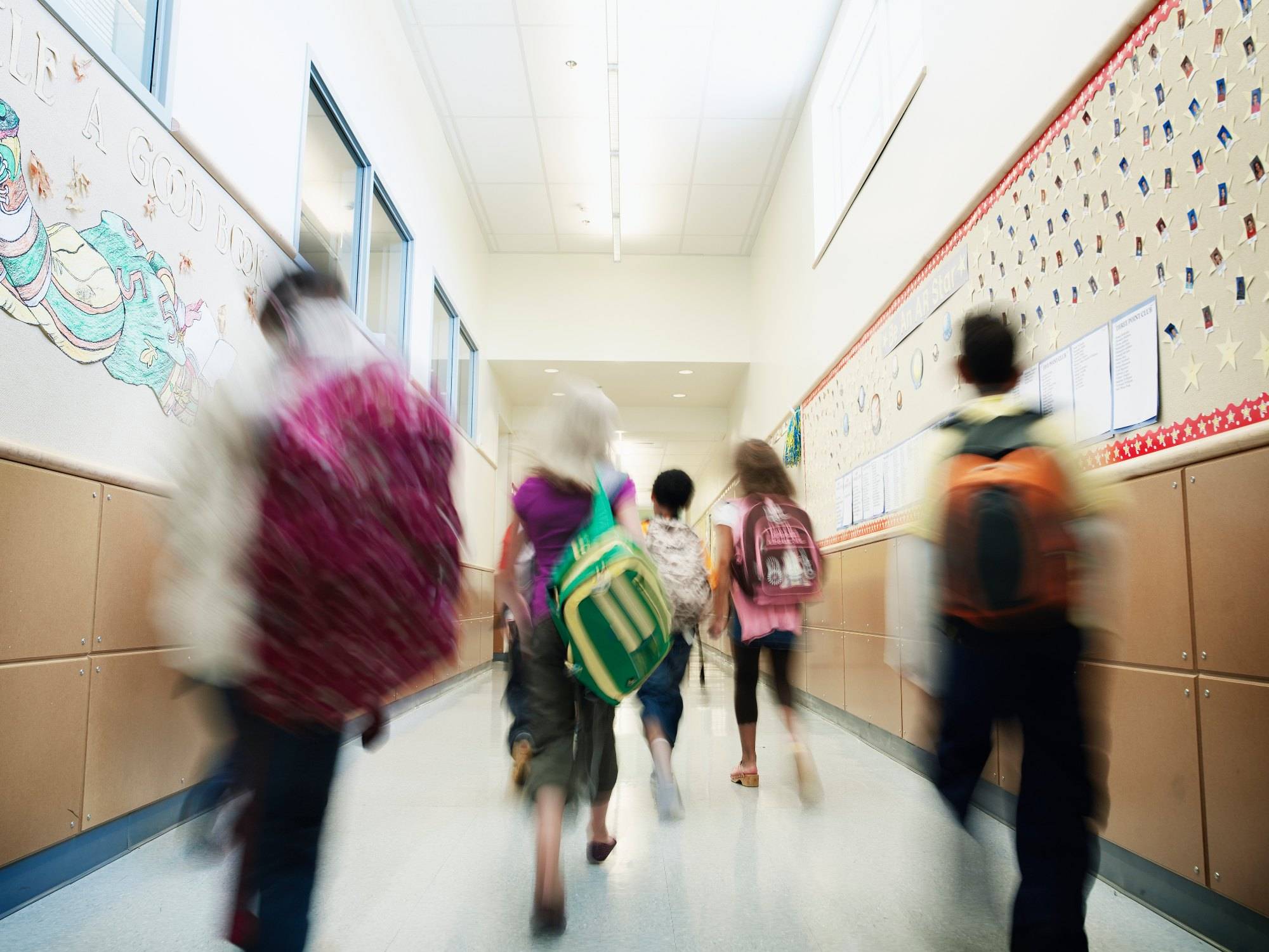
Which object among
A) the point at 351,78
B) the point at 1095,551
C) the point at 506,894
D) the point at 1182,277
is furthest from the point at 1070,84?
the point at 351,78

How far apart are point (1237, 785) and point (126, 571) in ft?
9.14

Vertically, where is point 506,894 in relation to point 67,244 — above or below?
below

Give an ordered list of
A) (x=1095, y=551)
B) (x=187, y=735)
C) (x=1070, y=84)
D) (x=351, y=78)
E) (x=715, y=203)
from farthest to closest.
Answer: (x=715, y=203), (x=351, y=78), (x=187, y=735), (x=1070, y=84), (x=1095, y=551)

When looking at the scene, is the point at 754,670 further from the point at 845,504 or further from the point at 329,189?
the point at 329,189

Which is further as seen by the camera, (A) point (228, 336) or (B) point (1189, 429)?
(A) point (228, 336)

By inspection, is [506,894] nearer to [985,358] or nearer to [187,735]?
[187,735]

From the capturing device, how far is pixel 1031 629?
4.54ft

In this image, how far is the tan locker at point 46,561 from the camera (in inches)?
74.9

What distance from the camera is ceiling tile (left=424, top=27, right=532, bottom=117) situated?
5.88 meters

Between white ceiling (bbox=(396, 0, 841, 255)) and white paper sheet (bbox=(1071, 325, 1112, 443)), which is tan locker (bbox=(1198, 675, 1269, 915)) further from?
white ceiling (bbox=(396, 0, 841, 255))

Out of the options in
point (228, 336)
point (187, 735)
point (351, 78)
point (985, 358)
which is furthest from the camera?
point (351, 78)

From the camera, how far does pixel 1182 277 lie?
198 centimetres

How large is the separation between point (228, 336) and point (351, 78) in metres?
2.36

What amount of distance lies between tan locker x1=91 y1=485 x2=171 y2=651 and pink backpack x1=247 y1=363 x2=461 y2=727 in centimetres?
133
